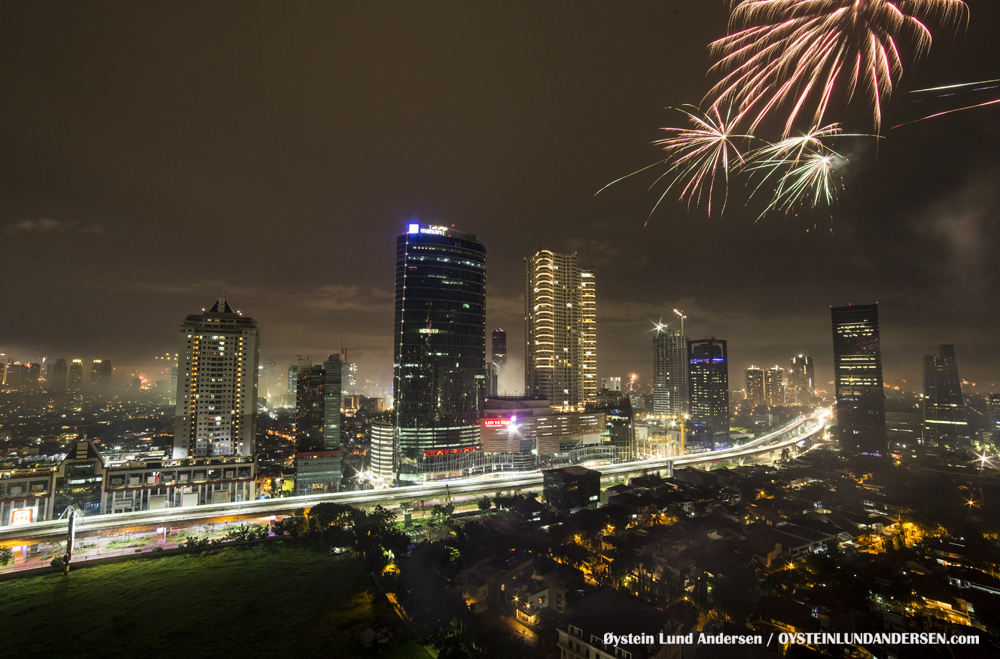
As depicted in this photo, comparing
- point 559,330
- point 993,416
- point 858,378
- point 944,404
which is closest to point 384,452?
point 559,330

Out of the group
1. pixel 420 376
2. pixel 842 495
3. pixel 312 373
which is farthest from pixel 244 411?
pixel 842 495

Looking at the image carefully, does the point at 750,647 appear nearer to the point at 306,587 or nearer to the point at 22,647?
the point at 306,587

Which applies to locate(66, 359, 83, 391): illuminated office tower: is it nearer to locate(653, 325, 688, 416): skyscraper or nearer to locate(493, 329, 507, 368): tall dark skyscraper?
locate(493, 329, 507, 368): tall dark skyscraper

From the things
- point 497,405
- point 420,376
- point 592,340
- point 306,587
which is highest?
point 592,340

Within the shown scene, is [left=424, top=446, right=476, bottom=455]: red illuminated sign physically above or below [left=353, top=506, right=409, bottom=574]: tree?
above

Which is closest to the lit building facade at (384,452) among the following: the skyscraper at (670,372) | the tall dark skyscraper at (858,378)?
the tall dark skyscraper at (858,378)

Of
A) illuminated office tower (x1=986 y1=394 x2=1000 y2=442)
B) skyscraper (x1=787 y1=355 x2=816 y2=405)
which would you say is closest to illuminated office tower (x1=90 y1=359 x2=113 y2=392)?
illuminated office tower (x1=986 y1=394 x2=1000 y2=442)
